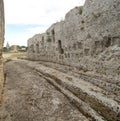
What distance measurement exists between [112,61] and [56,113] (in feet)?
7.28

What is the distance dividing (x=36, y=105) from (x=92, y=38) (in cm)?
326

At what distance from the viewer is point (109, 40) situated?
6898 mm

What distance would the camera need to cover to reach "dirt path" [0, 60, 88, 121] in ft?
16.2

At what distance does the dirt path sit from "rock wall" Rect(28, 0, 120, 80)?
1.52 meters

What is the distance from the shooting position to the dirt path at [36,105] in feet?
16.2

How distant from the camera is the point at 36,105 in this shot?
5730 mm

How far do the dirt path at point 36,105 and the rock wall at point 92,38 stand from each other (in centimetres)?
Result: 152

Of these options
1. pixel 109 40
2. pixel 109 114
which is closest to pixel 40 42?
pixel 109 40

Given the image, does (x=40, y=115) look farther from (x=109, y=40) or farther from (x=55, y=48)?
(x=55, y=48)

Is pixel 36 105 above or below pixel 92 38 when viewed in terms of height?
below

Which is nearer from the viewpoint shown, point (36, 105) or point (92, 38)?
point (36, 105)

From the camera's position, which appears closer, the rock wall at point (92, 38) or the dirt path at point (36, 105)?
the dirt path at point (36, 105)

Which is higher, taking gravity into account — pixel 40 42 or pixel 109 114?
pixel 40 42

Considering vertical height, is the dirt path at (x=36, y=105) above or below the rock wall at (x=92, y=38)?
below
